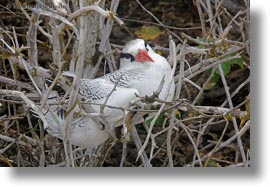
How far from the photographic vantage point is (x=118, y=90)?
1.76 m

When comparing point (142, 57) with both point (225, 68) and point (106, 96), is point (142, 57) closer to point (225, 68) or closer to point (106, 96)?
point (106, 96)

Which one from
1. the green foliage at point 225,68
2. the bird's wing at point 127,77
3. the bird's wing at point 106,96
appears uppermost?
the green foliage at point 225,68

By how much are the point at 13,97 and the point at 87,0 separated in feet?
0.86

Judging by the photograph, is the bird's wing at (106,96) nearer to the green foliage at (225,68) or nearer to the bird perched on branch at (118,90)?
the bird perched on branch at (118,90)

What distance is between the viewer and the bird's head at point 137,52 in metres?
1.76

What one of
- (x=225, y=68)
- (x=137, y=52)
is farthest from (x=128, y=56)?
(x=225, y=68)

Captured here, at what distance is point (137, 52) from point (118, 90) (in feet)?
0.28

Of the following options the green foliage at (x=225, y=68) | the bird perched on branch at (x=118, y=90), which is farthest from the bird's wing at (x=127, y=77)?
the green foliage at (x=225, y=68)

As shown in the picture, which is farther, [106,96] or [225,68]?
[225,68]

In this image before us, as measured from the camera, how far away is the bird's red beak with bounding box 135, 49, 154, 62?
69.3 inches

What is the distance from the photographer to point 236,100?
1.90 meters

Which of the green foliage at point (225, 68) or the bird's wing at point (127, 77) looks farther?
the green foliage at point (225, 68)

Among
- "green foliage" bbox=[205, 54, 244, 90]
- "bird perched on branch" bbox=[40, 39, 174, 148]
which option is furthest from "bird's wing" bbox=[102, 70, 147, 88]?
"green foliage" bbox=[205, 54, 244, 90]
